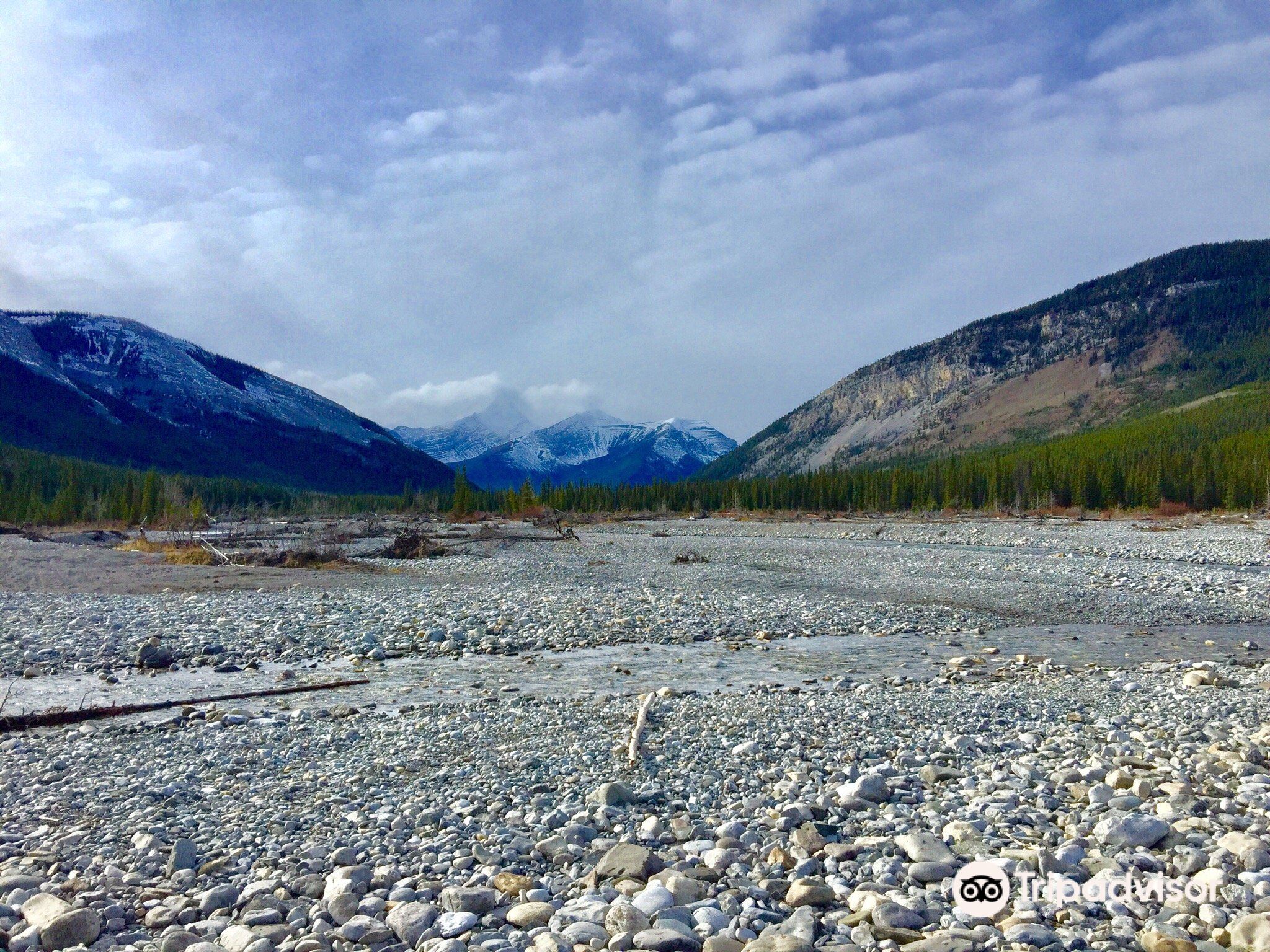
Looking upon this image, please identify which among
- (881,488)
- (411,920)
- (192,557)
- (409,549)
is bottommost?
(411,920)

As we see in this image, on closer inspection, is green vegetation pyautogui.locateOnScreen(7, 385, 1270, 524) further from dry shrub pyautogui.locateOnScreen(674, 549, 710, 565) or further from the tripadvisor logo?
the tripadvisor logo

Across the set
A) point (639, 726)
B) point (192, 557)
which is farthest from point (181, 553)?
point (639, 726)

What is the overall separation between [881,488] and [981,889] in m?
104

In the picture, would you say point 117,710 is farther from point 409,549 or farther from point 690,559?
point 409,549

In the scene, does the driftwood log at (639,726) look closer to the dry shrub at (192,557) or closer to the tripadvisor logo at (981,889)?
the tripadvisor logo at (981,889)

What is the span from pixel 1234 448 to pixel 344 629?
10021cm

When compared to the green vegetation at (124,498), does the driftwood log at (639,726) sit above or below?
below

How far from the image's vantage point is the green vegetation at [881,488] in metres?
77.5

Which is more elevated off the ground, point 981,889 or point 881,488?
point 881,488

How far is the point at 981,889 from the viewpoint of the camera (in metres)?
4.60

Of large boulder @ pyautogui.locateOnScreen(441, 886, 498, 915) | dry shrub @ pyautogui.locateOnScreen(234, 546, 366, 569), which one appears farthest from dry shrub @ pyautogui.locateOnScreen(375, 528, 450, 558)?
large boulder @ pyautogui.locateOnScreen(441, 886, 498, 915)

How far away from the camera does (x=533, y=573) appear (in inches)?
1109

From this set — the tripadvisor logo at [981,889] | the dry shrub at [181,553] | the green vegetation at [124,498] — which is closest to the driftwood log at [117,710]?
the tripadvisor logo at [981,889]

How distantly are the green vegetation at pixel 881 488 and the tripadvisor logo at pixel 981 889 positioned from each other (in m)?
60.4
